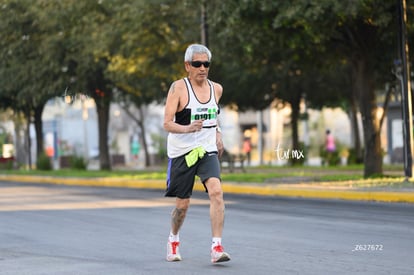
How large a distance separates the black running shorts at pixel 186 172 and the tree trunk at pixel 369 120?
1605cm

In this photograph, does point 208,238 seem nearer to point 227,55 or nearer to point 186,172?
point 186,172

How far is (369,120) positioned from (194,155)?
53.6 feet

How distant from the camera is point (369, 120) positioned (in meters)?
24.1

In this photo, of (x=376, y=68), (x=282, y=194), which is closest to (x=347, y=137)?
(x=376, y=68)

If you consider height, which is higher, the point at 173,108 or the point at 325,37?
the point at 325,37

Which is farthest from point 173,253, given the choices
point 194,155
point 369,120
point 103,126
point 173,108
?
point 103,126

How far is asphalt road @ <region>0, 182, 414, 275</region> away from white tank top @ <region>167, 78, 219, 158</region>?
1060mm

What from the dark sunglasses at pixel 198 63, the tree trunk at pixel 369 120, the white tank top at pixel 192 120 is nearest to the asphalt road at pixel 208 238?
the white tank top at pixel 192 120

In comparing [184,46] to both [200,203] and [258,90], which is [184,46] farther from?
[200,203]

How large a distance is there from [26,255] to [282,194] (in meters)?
12.3

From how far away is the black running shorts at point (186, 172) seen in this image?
8.41m

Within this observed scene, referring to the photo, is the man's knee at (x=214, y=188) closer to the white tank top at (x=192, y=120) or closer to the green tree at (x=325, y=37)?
the white tank top at (x=192, y=120)

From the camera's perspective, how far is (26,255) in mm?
9633

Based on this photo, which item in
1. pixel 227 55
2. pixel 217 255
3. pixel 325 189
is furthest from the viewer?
pixel 227 55
